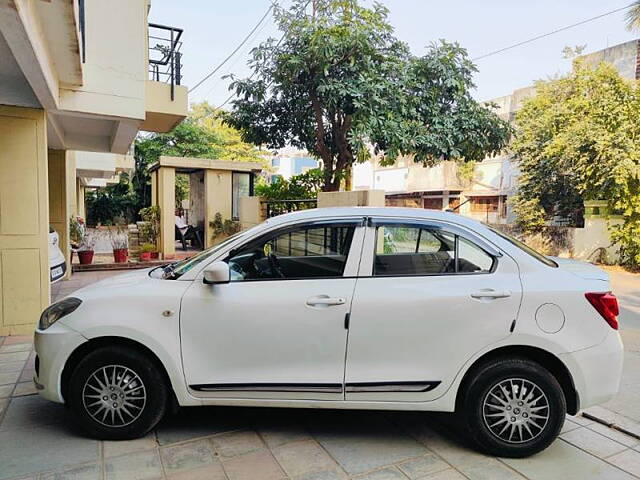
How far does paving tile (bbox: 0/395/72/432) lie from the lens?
337 centimetres

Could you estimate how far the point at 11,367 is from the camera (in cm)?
456

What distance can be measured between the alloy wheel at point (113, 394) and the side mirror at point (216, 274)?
0.80 m

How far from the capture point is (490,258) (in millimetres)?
3129

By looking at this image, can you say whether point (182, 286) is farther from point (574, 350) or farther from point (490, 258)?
point (574, 350)

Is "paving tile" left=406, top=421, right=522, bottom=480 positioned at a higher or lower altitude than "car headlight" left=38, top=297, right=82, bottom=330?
lower

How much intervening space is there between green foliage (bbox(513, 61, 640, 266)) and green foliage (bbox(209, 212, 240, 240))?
32.3 feet

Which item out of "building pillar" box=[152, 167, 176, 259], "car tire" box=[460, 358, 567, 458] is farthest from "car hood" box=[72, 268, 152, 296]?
"building pillar" box=[152, 167, 176, 259]

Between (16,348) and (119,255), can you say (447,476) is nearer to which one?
(16,348)

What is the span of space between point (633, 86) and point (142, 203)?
21108 millimetres

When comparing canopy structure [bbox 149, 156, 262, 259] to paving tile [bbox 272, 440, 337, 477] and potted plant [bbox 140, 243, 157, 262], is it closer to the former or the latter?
potted plant [bbox 140, 243, 157, 262]

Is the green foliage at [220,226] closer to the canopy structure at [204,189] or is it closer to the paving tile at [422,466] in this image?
the canopy structure at [204,189]

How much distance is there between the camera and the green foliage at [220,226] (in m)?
13.4

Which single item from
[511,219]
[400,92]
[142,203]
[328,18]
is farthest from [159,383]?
[142,203]

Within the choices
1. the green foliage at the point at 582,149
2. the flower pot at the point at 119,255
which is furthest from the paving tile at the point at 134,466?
the green foliage at the point at 582,149
